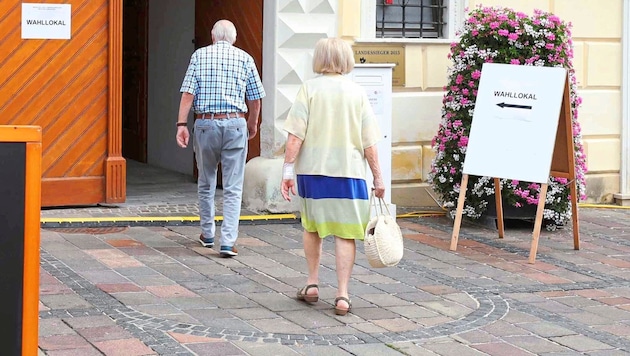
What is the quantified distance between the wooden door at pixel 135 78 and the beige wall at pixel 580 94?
389 centimetres

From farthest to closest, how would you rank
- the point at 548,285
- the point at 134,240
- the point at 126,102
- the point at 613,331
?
the point at 126,102 → the point at 134,240 → the point at 548,285 → the point at 613,331

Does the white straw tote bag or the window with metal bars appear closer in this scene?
the white straw tote bag

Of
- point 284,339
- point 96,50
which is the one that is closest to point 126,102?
point 96,50

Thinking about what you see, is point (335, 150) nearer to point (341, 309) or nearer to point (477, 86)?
point (341, 309)

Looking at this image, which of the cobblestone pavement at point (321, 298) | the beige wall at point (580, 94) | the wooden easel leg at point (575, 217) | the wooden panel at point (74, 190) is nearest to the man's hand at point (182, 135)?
the cobblestone pavement at point (321, 298)

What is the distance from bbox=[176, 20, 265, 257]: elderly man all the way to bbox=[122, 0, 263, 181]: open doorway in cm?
325

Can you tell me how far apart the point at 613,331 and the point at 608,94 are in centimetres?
607

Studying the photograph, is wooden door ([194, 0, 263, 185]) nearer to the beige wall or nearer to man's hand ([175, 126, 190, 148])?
the beige wall

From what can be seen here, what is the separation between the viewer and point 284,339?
6273 millimetres

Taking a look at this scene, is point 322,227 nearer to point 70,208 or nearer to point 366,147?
point 366,147

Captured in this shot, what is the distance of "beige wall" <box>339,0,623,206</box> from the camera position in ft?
37.4

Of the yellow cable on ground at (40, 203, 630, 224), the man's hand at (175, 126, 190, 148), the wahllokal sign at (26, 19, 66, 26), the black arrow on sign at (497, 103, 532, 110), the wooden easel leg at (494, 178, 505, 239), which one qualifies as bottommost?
the yellow cable on ground at (40, 203, 630, 224)

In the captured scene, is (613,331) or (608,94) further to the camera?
(608,94)

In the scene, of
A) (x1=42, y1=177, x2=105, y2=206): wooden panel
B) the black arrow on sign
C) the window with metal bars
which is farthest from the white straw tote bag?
the window with metal bars
